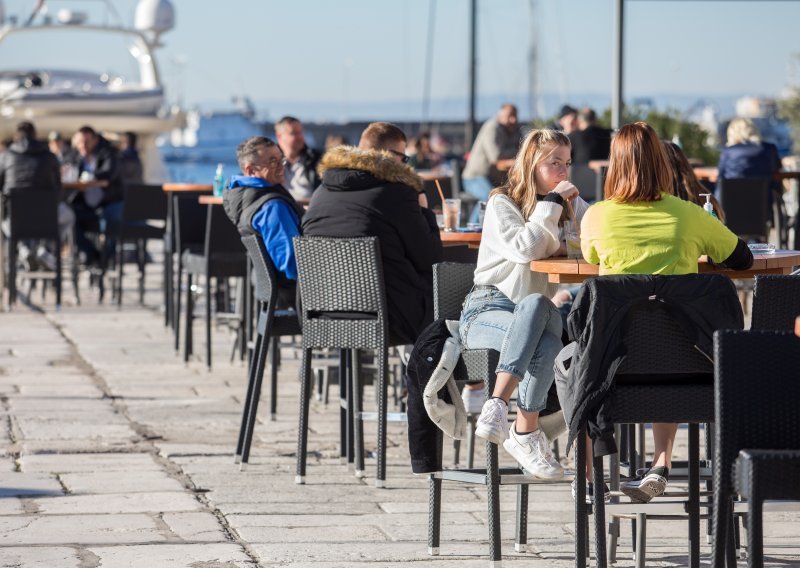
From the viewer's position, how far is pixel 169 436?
7469 mm

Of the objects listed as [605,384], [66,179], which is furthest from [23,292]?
[605,384]

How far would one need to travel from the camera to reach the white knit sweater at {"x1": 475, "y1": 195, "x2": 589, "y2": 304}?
5418 mm

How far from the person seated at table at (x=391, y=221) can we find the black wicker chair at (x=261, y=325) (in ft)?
1.24

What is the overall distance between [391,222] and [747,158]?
7283 millimetres

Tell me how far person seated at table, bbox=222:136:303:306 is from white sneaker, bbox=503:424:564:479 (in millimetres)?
2268

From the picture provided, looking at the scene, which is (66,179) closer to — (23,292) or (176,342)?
(23,292)

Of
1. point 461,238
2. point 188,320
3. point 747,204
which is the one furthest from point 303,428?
point 747,204

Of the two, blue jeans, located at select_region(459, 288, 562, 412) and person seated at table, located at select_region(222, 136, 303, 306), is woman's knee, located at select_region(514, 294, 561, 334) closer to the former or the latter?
blue jeans, located at select_region(459, 288, 562, 412)

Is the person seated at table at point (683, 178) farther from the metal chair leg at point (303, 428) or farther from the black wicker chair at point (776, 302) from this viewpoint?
the black wicker chair at point (776, 302)

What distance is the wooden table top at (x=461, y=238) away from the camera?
693 cm

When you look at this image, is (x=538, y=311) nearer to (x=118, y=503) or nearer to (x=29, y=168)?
(x=118, y=503)

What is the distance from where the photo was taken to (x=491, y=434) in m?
4.98

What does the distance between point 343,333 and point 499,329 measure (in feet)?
3.98

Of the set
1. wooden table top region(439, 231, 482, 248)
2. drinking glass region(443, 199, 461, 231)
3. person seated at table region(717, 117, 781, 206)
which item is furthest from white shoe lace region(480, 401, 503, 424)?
person seated at table region(717, 117, 781, 206)
